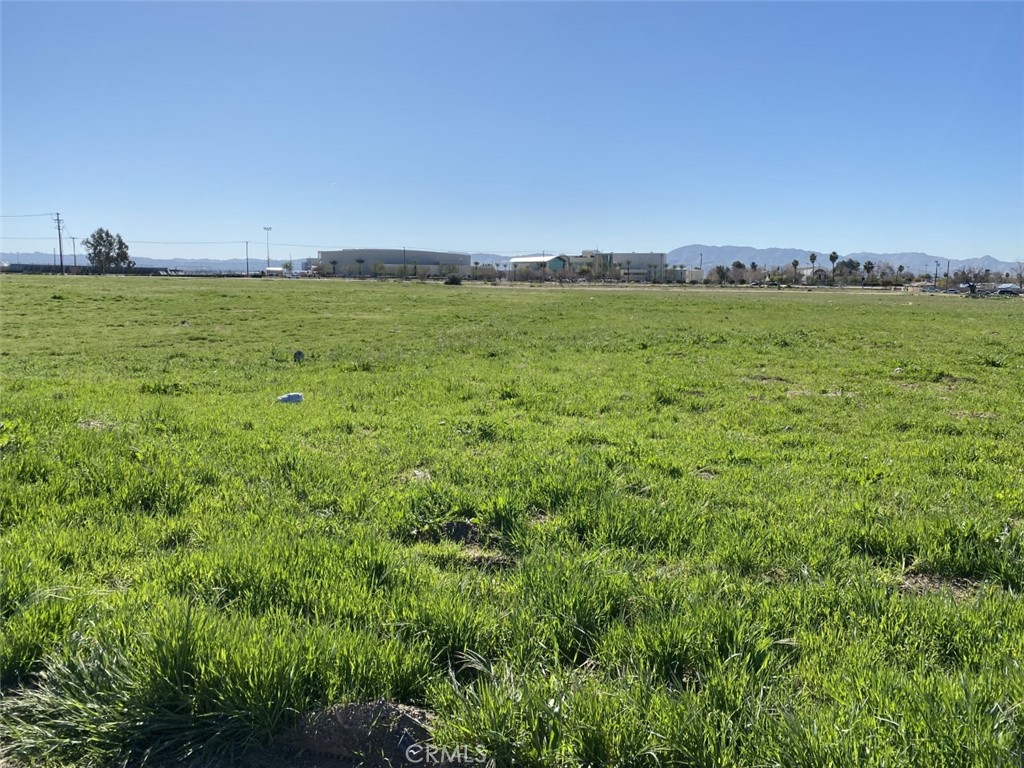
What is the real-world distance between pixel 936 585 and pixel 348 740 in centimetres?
389

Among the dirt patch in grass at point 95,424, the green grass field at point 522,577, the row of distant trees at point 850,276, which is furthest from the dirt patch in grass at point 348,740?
the row of distant trees at point 850,276

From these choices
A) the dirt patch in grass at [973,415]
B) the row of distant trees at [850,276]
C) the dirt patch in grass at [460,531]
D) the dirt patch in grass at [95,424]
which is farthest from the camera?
the row of distant trees at [850,276]

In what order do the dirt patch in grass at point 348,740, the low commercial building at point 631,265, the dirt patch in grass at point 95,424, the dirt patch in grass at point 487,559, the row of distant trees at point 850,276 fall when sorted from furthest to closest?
the low commercial building at point 631,265, the row of distant trees at point 850,276, the dirt patch in grass at point 95,424, the dirt patch in grass at point 487,559, the dirt patch in grass at point 348,740

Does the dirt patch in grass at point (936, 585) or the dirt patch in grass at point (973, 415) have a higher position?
the dirt patch in grass at point (973, 415)

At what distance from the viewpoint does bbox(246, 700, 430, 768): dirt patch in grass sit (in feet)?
8.52

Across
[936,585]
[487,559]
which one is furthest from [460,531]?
[936,585]

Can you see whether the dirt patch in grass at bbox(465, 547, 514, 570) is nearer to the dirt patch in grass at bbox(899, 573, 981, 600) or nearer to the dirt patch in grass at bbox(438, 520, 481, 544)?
the dirt patch in grass at bbox(438, 520, 481, 544)

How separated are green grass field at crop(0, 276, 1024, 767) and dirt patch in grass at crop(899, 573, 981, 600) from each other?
2cm

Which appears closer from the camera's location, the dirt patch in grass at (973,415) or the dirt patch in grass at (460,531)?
the dirt patch in grass at (460,531)

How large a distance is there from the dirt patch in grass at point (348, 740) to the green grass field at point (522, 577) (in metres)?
0.08

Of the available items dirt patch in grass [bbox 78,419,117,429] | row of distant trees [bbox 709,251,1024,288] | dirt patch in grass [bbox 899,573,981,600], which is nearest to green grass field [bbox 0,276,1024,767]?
A: dirt patch in grass [bbox 899,573,981,600]

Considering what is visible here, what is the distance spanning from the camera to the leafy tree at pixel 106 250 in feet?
453

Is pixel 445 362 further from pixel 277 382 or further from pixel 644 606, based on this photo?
pixel 644 606

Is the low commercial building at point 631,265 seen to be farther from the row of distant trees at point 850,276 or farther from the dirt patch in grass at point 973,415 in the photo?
the dirt patch in grass at point 973,415
